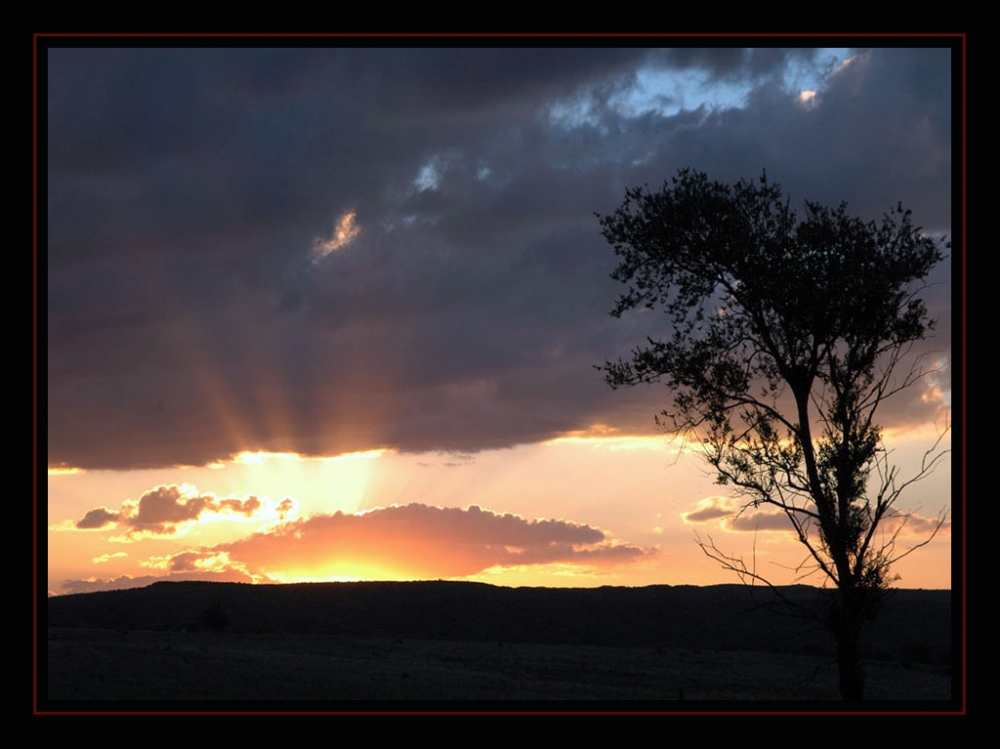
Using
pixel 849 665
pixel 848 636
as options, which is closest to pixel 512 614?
pixel 849 665

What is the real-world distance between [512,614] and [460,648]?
49.8m

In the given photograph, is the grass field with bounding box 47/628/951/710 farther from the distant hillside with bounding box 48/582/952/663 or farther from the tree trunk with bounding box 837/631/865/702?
the distant hillside with bounding box 48/582/952/663

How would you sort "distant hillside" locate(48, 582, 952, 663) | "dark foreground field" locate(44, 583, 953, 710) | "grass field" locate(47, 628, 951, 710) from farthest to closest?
"distant hillside" locate(48, 582, 952, 663)
"dark foreground field" locate(44, 583, 953, 710)
"grass field" locate(47, 628, 951, 710)

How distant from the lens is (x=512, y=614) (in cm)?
11619

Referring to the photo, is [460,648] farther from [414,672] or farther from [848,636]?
[848,636]

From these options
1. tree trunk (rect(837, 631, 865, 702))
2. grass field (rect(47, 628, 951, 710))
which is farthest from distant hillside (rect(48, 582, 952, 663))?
tree trunk (rect(837, 631, 865, 702))

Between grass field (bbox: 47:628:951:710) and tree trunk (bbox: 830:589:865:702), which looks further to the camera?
grass field (bbox: 47:628:951:710)

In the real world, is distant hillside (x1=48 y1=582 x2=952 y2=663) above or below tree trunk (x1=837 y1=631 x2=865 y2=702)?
below

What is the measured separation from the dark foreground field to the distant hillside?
0.34 m

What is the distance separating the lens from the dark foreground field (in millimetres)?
37406

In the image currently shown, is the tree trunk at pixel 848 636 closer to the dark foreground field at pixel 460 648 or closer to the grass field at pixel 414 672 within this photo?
the grass field at pixel 414 672

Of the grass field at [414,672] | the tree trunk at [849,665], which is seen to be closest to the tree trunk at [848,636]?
the tree trunk at [849,665]

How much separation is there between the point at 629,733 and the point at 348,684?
1863cm
